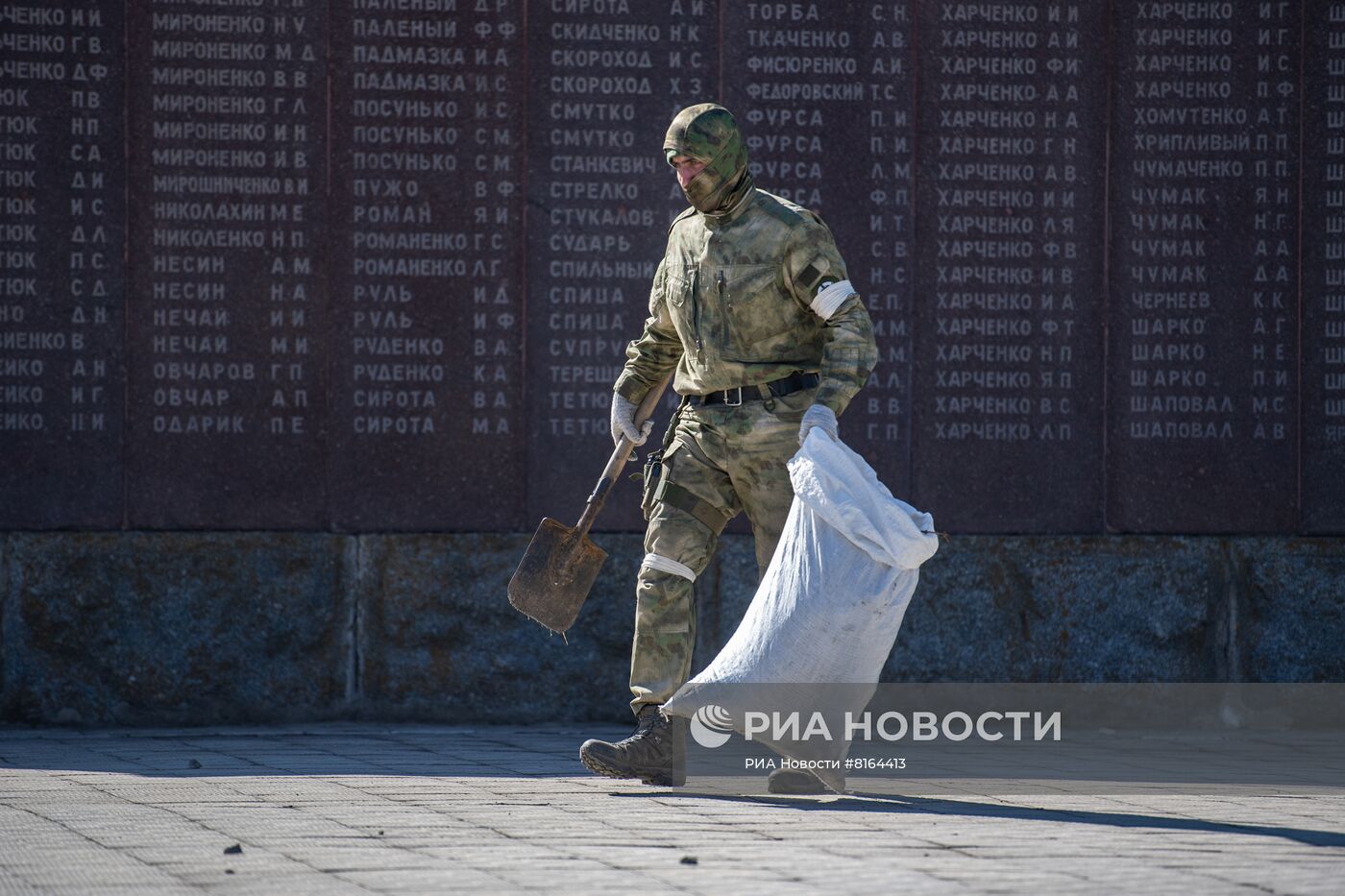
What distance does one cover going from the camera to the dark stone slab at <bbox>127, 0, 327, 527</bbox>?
727cm

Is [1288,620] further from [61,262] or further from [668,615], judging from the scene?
[61,262]

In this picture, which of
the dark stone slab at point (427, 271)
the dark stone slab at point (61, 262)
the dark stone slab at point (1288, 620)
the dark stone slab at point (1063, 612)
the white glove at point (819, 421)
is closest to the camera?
the white glove at point (819, 421)

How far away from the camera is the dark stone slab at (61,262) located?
7.20 meters

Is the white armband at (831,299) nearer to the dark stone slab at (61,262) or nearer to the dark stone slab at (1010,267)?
the dark stone slab at (1010,267)

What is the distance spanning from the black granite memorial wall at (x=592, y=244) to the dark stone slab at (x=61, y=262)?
13mm

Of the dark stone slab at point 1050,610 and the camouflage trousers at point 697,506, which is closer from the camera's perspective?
the camouflage trousers at point 697,506

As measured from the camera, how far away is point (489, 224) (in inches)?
293

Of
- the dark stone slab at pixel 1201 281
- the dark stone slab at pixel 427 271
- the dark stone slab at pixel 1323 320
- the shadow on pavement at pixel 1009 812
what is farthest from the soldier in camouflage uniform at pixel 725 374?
the dark stone slab at pixel 1323 320

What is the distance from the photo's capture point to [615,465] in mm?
5637

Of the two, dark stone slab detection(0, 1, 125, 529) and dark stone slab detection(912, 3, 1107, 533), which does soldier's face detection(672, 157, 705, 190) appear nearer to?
dark stone slab detection(912, 3, 1107, 533)

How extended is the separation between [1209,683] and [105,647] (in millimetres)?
4490

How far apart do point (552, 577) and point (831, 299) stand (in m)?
1.23

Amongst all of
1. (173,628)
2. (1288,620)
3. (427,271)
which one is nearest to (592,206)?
(427,271)

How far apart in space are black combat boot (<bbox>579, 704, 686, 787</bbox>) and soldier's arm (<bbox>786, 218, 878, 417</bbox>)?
40.4 inches
